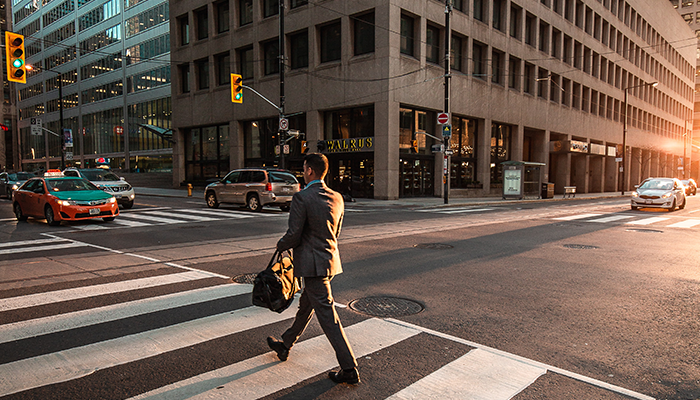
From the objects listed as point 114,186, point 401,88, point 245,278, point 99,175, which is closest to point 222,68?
point 401,88

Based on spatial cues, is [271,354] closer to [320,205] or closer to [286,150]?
[320,205]

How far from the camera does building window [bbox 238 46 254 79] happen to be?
3572 centimetres

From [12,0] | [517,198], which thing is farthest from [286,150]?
[12,0]

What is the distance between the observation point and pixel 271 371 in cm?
375

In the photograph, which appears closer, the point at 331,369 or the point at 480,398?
the point at 480,398

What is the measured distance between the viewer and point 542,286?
22.2ft

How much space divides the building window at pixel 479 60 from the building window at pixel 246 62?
56.5 feet

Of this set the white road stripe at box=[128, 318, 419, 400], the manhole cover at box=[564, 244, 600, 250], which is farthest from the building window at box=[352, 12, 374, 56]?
the white road stripe at box=[128, 318, 419, 400]

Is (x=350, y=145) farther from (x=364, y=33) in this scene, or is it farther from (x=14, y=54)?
(x=14, y=54)

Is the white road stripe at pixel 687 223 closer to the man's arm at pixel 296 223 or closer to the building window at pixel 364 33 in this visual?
the man's arm at pixel 296 223

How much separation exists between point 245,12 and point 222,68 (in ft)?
16.5

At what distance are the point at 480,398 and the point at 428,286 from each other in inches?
133

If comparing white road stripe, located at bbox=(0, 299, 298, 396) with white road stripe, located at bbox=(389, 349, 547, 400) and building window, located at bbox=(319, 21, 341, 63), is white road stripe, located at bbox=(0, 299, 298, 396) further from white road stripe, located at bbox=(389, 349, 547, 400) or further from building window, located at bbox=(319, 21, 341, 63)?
building window, located at bbox=(319, 21, 341, 63)

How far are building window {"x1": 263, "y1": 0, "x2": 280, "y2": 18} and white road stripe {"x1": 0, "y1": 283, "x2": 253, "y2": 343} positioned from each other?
3109 cm
